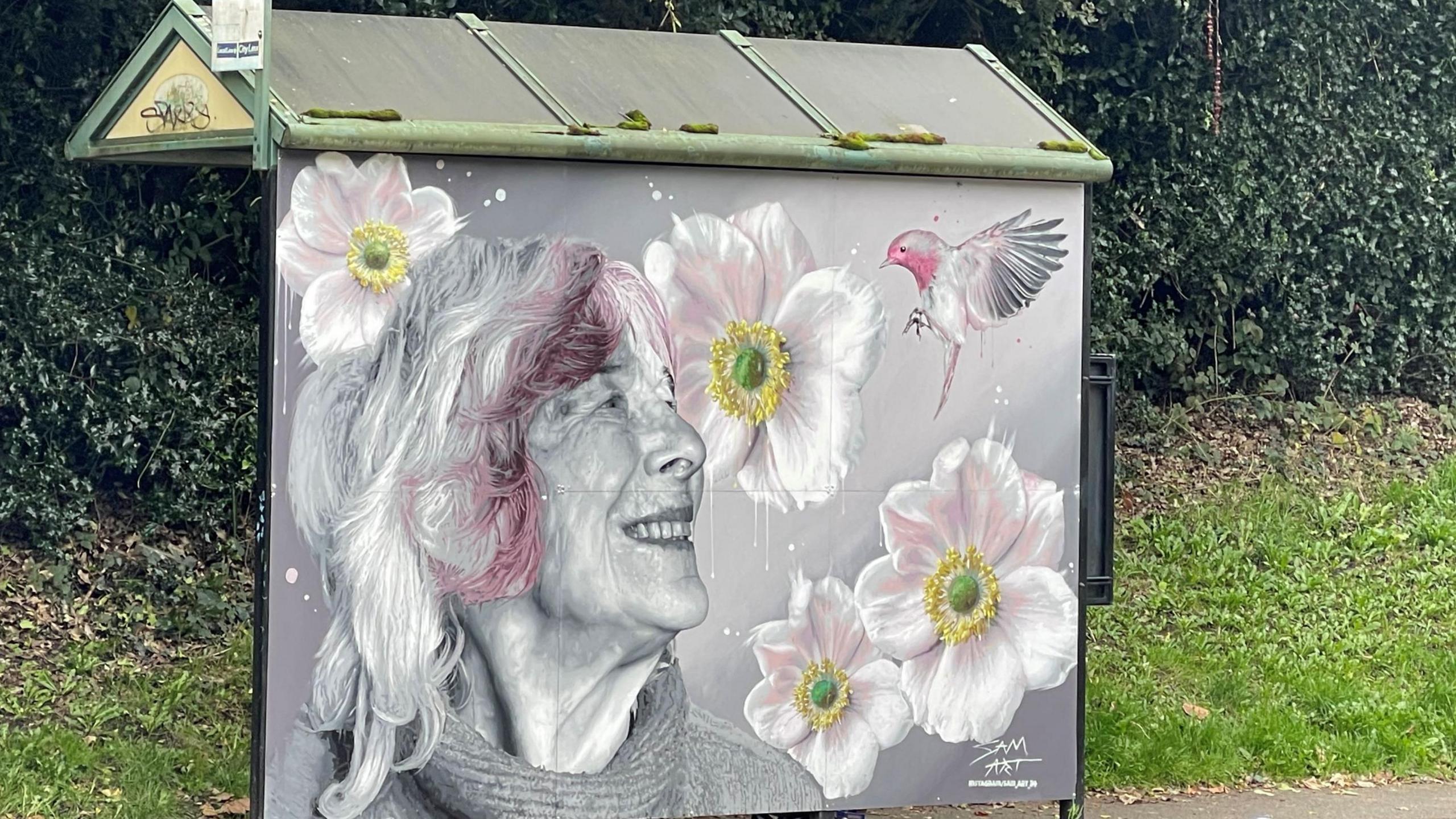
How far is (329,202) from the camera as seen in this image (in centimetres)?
508

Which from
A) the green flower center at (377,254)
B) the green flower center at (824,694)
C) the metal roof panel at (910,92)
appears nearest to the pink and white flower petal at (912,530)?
the green flower center at (824,694)

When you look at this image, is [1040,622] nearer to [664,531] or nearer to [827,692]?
[827,692]

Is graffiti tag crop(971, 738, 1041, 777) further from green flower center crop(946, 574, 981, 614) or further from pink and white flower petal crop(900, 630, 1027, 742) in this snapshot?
green flower center crop(946, 574, 981, 614)

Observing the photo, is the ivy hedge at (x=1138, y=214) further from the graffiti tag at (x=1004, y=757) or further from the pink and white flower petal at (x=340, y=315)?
the graffiti tag at (x=1004, y=757)

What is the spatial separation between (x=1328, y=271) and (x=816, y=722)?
23.8ft

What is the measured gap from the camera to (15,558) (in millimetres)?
8633

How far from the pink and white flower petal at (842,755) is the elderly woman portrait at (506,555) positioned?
232 millimetres

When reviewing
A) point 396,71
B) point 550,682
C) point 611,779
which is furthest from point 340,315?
point 611,779

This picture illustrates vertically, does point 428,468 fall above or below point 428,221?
below

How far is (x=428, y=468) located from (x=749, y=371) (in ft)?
3.52

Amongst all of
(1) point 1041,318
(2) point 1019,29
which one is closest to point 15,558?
(1) point 1041,318

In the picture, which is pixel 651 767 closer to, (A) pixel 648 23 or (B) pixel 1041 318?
(B) pixel 1041 318

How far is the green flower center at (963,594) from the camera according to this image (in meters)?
5.98

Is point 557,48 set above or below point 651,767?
above
